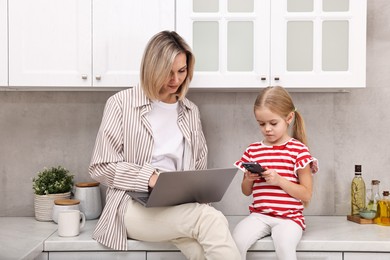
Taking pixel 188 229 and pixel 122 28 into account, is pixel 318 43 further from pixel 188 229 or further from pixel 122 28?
pixel 188 229

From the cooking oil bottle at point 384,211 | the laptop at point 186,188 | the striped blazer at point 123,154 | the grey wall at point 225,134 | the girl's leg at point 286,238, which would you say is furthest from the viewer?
the grey wall at point 225,134

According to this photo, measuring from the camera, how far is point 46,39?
230cm

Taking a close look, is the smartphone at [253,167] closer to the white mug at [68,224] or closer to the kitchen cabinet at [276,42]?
the kitchen cabinet at [276,42]

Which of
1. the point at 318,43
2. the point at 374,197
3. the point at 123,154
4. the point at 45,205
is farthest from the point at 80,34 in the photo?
the point at 374,197

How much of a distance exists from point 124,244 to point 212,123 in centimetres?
87

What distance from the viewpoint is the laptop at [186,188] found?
6.26 ft

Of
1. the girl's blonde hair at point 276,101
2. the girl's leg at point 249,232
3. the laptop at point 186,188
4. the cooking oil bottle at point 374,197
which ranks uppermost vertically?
the girl's blonde hair at point 276,101

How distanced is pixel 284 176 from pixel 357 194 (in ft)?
1.78

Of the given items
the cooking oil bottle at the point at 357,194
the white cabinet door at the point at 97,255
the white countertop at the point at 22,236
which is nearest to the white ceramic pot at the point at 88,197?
the white countertop at the point at 22,236

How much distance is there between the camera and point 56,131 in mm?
2684

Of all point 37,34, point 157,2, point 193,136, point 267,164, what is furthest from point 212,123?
point 37,34

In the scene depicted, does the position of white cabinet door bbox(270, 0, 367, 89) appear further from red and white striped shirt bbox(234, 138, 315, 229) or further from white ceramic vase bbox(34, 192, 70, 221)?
white ceramic vase bbox(34, 192, 70, 221)

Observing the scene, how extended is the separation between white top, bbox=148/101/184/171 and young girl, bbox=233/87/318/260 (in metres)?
0.34

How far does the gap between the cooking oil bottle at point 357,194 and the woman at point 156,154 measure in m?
0.78
